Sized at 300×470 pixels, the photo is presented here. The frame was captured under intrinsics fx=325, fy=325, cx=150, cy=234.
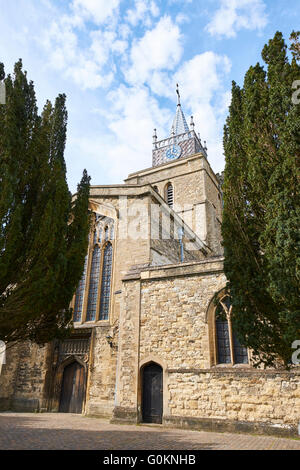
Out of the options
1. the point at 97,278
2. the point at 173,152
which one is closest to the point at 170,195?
the point at 173,152

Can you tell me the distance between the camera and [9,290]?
6.62 m

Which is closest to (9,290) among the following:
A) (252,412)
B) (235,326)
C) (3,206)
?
(3,206)

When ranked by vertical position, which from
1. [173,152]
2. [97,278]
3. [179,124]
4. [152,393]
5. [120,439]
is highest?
[179,124]

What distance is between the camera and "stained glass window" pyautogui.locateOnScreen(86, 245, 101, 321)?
14741 mm

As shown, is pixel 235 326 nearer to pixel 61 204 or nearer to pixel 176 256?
pixel 61 204

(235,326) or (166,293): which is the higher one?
(166,293)

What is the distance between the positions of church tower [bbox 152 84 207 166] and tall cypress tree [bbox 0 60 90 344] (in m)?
24.7

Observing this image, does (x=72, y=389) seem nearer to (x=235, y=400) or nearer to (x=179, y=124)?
(x=235, y=400)

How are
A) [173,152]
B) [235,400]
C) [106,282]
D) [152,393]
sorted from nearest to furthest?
1. [235,400]
2. [152,393]
3. [106,282]
4. [173,152]

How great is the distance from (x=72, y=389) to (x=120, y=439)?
270 inches

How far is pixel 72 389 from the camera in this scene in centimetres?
1370

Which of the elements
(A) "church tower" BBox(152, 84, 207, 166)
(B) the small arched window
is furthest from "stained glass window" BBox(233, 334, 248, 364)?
(A) "church tower" BBox(152, 84, 207, 166)

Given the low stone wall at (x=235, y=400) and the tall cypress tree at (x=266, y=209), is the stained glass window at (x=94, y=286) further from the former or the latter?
the tall cypress tree at (x=266, y=209)
